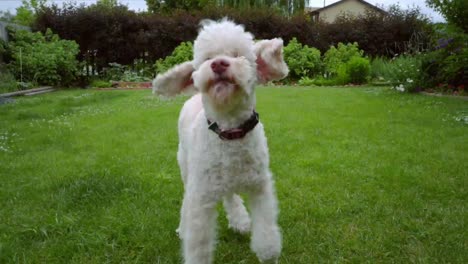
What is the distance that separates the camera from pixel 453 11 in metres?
9.56

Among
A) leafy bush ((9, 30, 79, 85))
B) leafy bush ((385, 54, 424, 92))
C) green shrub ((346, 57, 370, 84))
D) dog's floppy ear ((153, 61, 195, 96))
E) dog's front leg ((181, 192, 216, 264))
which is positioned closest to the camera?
dog's front leg ((181, 192, 216, 264))

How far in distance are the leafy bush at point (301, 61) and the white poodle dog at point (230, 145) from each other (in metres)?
14.1

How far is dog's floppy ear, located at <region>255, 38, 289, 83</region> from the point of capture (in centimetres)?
247

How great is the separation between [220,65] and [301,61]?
14.7 meters

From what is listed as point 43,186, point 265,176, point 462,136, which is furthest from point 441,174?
point 43,186

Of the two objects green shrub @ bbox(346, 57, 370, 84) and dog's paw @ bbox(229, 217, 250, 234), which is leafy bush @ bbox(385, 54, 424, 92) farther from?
dog's paw @ bbox(229, 217, 250, 234)

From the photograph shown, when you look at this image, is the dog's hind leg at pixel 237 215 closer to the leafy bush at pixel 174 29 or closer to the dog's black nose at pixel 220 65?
the dog's black nose at pixel 220 65

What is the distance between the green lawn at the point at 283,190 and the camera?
292cm

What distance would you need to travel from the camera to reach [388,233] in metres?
3.05

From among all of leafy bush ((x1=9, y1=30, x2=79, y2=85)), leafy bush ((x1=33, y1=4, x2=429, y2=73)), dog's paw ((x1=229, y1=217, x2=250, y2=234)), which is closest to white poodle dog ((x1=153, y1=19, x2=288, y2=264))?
dog's paw ((x1=229, y1=217, x2=250, y2=234))

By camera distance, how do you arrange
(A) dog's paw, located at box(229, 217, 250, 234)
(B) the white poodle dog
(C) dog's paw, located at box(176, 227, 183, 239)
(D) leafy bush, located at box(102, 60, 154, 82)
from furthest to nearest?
(D) leafy bush, located at box(102, 60, 154, 82), (A) dog's paw, located at box(229, 217, 250, 234), (C) dog's paw, located at box(176, 227, 183, 239), (B) the white poodle dog

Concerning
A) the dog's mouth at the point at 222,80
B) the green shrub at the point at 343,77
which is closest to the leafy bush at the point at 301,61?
the green shrub at the point at 343,77

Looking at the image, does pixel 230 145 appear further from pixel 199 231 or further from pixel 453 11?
pixel 453 11

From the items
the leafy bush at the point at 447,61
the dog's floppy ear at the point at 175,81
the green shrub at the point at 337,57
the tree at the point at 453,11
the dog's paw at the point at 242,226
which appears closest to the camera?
the dog's floppy ear at the point at 175,81
